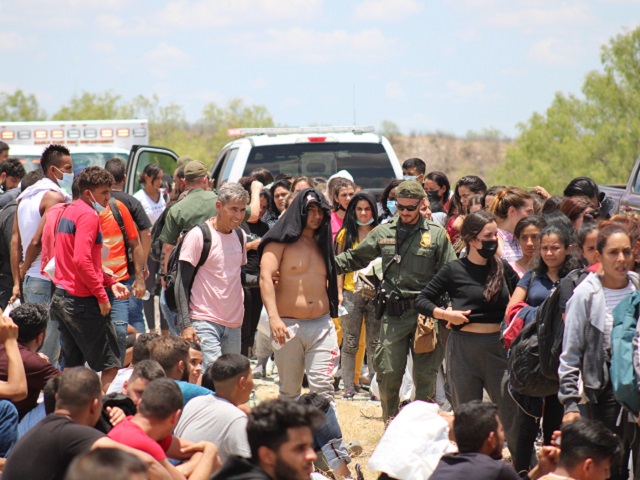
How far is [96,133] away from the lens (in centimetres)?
1867

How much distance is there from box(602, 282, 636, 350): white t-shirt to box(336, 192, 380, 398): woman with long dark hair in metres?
3.81

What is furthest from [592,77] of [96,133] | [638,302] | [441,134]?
[441,134]

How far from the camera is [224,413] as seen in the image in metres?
5.47

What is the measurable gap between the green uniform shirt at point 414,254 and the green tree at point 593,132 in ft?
87.6

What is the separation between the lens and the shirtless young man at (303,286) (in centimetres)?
729

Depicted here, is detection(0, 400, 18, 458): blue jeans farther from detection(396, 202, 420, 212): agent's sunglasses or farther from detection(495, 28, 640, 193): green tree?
detection(495, 28, 640, 193): green tree

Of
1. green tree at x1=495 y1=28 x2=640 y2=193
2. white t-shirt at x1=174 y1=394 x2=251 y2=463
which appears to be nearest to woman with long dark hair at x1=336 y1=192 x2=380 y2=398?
white t-shirt at x1=174 y1=394 x2=251 y2=463

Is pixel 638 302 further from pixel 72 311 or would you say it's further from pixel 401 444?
pixel 72 311

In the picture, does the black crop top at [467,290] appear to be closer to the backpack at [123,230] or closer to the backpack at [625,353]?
the backpack at [625,353]

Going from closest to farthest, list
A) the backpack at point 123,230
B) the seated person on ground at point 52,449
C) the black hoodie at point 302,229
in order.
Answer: the seated person on ground at point 52,449, the black hoodie at point 302,229, the backpack at point 123,230

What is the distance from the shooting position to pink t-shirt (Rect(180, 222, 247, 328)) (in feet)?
24.6

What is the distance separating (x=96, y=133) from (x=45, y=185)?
34.4 ft

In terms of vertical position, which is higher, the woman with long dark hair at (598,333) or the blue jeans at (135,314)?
the woman with long dark hair at (598,333)

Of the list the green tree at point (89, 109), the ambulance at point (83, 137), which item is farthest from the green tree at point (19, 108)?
the ambulance at point (83, 137)
